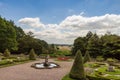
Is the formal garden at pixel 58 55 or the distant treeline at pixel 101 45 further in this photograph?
the distant treeline at pixel 101 45

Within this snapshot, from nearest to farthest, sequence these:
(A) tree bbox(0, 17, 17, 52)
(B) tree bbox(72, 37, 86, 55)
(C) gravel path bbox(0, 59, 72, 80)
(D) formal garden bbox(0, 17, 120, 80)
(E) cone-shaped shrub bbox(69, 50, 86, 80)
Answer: (E) cone-shaped shrub bbox(69, 50, 86, 80) → (C) gravel path bbox(0, 59, 72, 80) → (D) formal garden bbox(0, 17, 120, 80) → (A) tree bbox(0, 17, 17, 52) → (B) tree bbox(72, 37, 86, 55)

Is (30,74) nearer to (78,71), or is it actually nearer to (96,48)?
(78,71)

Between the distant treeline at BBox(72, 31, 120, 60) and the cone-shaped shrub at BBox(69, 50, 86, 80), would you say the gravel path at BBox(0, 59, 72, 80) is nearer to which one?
the cone-shaped shrub at BBox(69, 50, 86, 80)

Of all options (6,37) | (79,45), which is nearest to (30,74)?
(6,37)

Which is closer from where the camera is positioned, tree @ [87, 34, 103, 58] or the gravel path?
the gravel path

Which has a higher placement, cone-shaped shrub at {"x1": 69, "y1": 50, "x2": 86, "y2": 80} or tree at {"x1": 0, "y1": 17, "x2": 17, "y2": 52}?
tree at {"x1": 0, "y1": 17, "x2": 17, "y2": 52}

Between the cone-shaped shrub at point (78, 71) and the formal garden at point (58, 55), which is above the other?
the formal garden at point (58, 55)

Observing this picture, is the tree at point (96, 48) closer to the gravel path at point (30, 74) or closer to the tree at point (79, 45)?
the tree at point (79, 45)

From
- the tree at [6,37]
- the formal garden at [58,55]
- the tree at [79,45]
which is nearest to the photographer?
the formal garden at [58,55]

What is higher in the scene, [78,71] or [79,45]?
[79,45]

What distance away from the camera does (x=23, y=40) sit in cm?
6800

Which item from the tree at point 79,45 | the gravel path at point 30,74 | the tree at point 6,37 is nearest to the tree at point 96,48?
the tree at point 79,45

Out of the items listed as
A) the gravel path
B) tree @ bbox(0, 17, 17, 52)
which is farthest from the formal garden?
A: the gravel path

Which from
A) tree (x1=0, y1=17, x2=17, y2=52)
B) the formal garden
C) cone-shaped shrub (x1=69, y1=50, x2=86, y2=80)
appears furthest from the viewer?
tree (x1=0, y1=17, x2=17, y2=52)
